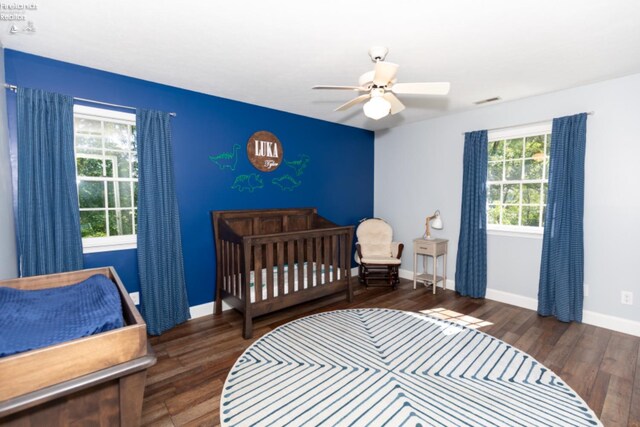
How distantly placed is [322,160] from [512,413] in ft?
10.8

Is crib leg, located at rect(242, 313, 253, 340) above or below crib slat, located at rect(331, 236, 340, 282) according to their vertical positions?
below

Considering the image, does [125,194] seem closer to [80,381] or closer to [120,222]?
[120,222]

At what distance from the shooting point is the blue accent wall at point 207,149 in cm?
242

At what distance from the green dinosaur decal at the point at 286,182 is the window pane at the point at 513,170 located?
8.25ft

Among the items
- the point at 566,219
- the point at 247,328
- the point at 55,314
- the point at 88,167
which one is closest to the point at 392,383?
the point at 247,328

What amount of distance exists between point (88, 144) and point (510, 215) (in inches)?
172

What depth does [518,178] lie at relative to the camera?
3494 millimetres

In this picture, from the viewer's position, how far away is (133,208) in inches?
110

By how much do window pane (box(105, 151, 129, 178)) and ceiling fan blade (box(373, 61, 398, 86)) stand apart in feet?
7.51

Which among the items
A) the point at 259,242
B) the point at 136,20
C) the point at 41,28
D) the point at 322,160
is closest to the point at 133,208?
the point at 259,242

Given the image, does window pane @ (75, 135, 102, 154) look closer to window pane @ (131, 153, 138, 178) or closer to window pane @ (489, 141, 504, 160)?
window pane @ (131, 153, 138, 178)

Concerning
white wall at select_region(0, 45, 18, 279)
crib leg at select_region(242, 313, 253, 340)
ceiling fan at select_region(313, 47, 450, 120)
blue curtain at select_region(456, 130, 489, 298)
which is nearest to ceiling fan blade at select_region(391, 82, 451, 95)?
ceiling fan at select_region(313, 47, 450, 120)

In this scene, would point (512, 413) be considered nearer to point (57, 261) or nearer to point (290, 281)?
point (290, 281)

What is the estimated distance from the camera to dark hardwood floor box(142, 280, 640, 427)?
5.93ft
